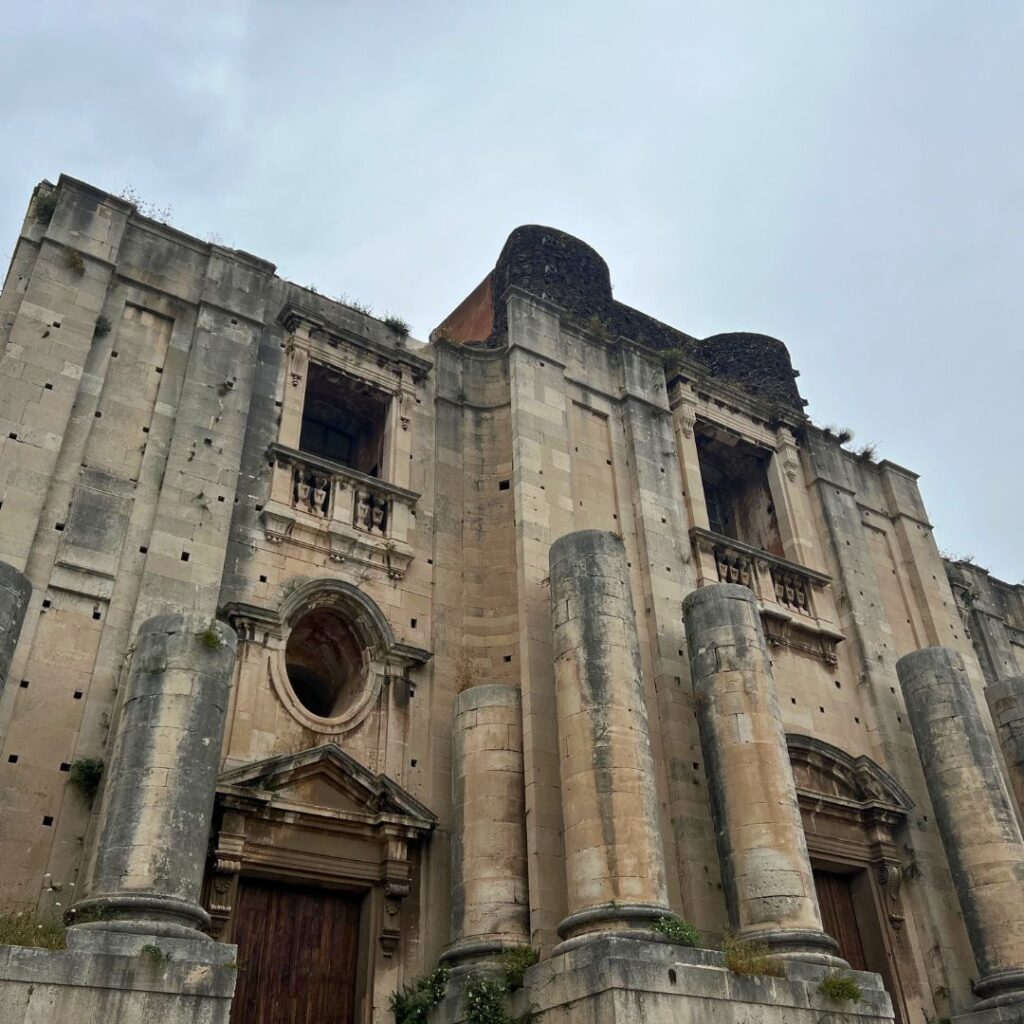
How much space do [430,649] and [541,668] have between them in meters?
1.50

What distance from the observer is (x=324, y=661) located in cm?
1316

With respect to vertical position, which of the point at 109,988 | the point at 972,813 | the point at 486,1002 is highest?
the point at 972,813

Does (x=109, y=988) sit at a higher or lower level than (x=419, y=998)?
lower

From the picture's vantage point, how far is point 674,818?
1253cm

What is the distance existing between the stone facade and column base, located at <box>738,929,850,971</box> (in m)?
0.04

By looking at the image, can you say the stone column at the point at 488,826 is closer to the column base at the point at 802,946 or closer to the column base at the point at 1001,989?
the column base at the point at 802,946

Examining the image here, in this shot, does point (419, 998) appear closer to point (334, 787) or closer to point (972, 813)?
Answer: point (334, 787)

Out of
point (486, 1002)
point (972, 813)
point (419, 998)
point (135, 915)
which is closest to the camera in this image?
point (135, 915)

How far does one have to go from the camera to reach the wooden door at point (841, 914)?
44.0 ft

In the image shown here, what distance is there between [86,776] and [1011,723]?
13.1 metres

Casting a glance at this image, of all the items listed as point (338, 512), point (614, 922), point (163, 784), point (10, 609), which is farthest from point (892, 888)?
point (10, 609)

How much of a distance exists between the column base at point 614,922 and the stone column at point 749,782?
5.47 feet

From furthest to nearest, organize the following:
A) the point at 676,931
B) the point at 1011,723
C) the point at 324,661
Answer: the point at 1011,723 → the point at 324,661 → the point at 676,931

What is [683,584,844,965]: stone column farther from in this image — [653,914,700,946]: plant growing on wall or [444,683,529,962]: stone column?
[444,683,529,962]: stone column
